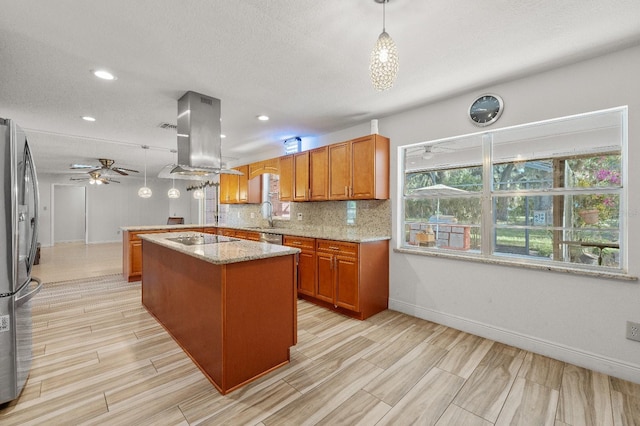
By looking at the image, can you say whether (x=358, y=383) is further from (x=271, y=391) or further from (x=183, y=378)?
(x=183, y=378)

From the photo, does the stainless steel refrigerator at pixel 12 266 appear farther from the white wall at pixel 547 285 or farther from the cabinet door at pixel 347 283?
the white wall at pixel 547 285

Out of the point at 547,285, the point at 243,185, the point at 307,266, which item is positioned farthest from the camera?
the point at 243,185

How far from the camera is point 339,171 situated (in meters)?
3.83

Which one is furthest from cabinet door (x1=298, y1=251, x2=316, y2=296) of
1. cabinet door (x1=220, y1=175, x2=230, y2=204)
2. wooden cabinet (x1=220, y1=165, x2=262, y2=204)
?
cabinet door (x1=220, y1=175, x2=230, y2=204)

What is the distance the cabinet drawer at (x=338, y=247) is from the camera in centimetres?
324

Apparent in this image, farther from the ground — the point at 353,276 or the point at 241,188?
the point at 241,188

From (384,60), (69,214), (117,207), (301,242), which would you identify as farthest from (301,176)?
(69,214)

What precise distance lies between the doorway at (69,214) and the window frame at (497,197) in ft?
37.0

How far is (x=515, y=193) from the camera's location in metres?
2.77

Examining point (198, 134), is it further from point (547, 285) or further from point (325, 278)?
point (547, 285)

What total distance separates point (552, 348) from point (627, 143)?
1.76 meters

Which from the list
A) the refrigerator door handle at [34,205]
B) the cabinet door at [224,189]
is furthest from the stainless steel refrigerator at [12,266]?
the cabinet door at [224,189]

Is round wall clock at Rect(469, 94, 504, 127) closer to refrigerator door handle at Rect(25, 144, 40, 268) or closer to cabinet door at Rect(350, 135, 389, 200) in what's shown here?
cabinet door at Rect(350, 135, 389, 200)

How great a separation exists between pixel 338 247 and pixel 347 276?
35 cm
